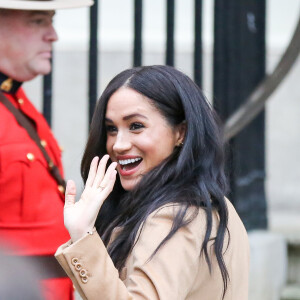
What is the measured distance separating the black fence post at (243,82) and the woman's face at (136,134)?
2.34 meters

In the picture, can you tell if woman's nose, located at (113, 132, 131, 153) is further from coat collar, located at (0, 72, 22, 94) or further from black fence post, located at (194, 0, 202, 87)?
black fence post, located at (194, 0, 202, 87)

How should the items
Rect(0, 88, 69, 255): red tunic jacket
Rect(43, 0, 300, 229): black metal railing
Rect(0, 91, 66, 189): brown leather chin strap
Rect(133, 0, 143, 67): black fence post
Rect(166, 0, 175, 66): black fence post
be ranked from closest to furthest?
Rect(0, 88, 69, 255): red tunic jacket → Rect(0, 91, 66, 189): brown leather chin strap → Rect(133, 0, 143, 67): black fence post → Rect(166, 0, 175, 66): black fence post → Rect(43, 0, 300, 229): black metal railing

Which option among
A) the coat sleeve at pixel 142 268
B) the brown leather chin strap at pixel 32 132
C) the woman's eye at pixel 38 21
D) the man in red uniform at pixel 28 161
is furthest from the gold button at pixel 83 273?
the woman's eye at pixel 38 21

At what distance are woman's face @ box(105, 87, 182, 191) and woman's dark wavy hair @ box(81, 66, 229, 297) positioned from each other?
18 mm

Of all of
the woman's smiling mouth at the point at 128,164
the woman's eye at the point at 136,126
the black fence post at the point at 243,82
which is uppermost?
the woman's eye at the point at 136,126

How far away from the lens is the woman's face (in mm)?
2580

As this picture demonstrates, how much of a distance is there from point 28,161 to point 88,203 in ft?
3.49

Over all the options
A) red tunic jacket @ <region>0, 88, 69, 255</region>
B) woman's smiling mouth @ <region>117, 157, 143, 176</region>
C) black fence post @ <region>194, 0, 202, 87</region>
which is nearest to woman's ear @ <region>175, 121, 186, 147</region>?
→ woman's smiling mouth @ <region>117, 157, 143, 176</region>

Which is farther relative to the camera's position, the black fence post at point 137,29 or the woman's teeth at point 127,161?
the black fence post at point 137,29

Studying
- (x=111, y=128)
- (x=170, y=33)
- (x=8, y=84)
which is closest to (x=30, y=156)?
(x=8, y=84)

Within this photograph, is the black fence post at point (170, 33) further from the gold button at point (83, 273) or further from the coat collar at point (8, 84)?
the gold button at point (83, 273)

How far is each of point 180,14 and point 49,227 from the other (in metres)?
5.11

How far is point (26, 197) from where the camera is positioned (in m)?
3.38

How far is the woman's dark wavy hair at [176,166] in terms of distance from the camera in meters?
2.52
